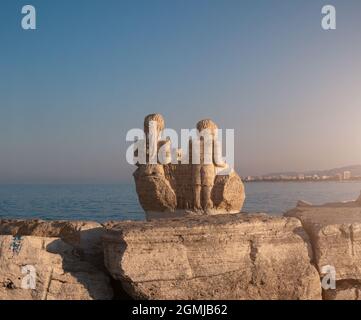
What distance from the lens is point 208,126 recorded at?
934cm

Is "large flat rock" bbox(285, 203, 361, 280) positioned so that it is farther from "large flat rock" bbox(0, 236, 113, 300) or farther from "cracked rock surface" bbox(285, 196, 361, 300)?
"large flat rock" bbox(0, 236, 113, 300)

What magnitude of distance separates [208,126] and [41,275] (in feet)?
15.4

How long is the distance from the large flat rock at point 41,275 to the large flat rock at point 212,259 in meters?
0.30

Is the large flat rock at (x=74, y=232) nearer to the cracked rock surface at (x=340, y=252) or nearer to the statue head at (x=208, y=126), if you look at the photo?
Answer: the cracked rock surface at (x=340, y=252)

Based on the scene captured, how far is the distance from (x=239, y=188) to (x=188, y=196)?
1016mm

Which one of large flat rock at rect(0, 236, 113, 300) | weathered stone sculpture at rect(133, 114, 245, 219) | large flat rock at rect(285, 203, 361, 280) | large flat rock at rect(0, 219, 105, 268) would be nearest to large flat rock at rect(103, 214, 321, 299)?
large flat rock at rect(285, 203, 361, 280)

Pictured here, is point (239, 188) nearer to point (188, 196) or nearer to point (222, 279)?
point (188, 196)

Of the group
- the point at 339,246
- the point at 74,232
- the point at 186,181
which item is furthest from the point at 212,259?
the point at 186,181

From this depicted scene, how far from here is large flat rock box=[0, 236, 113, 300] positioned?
5.52m

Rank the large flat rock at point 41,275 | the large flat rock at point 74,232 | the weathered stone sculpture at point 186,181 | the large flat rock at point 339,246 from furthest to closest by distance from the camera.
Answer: the weathered stone sculpture at point 186,181 < the large flat rock at point 74,232 < the large flat rock at point 339,246 < the large flat rock at point 41,275

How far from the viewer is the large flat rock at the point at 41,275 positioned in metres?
5.52

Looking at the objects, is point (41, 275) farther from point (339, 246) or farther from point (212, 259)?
point (339, 246)

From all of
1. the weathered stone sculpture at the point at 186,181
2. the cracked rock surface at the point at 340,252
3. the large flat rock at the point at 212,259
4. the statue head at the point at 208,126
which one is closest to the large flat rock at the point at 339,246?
the cracked rock surface at the point at 340,252

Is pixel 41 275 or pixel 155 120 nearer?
pixel 41 275
